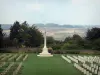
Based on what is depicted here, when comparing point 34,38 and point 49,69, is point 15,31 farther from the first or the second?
point 49,69

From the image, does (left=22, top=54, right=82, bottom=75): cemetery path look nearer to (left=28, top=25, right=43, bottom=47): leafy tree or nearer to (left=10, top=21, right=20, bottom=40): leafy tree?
(left=28, top=25, right=43, bottom=47): leafy tree

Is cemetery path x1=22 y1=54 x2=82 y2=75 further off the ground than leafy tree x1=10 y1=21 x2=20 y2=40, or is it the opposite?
leafy tree x1=10 y1=21 x2=20 y2=40

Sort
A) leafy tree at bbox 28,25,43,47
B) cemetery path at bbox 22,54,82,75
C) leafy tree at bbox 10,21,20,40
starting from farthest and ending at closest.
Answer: leafy tree at bbox 10,21,20,40, leafy tree at bbox 28,25,43,47, cemetery path at bbox 22,54,82,75

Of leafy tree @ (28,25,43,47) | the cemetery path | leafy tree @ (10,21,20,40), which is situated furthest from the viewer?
leafy tree @ (10,21,20,40)

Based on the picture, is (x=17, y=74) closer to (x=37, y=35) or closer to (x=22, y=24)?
(x=37, y=35)

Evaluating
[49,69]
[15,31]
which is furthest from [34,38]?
[49,69]

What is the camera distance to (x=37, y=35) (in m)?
79.4

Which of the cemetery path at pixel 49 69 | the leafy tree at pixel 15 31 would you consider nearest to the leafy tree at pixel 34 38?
the leafy tree at pixel 15 31

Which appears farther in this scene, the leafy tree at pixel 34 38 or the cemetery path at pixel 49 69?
the leafy tree at pixel 34 38

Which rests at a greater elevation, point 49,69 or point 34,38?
point 34,38

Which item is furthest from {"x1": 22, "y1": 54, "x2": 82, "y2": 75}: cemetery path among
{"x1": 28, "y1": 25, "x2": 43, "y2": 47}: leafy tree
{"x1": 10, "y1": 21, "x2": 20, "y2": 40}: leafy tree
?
{"x1": 10, "y1": 21, "x2": 20, "y2": 40}: leafy tree

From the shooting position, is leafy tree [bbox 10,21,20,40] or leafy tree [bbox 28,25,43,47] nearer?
leafy tree [bbox 28,25,43,47]

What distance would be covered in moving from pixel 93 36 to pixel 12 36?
57.3ft

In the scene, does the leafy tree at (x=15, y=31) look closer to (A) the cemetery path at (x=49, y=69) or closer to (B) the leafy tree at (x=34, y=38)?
(B) the leafy tree at (x=34, y=38)
